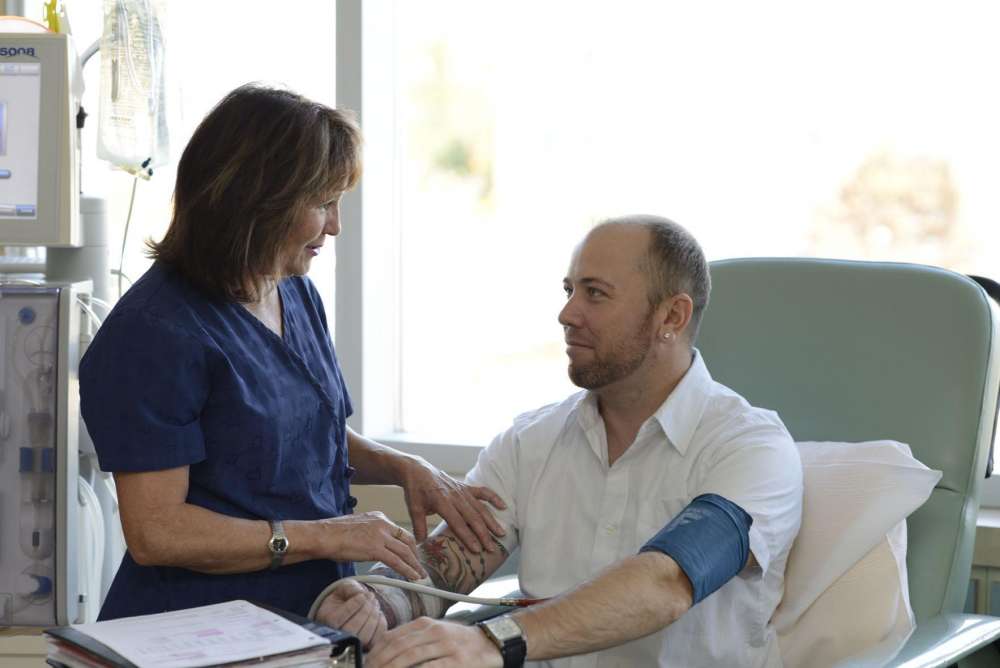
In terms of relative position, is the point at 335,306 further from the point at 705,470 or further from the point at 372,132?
the point at 705,470

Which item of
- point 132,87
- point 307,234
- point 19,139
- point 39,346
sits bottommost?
point 39,346

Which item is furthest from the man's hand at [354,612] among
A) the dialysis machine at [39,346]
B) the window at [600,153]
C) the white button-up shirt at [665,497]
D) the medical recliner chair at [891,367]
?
the window at [600,153]

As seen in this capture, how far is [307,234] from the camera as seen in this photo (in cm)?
154

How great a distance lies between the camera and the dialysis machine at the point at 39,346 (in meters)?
2.18

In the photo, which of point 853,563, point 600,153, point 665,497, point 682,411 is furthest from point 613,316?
point 600,153

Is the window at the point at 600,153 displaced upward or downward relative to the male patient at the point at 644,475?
upward

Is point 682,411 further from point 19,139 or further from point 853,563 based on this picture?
point 19,139

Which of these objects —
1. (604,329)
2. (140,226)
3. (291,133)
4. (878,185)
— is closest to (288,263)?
(291,133)

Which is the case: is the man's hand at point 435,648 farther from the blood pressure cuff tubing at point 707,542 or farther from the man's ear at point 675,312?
the man's ear at point 675,312

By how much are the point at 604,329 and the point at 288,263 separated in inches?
18.2

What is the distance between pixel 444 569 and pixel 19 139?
1178 millimetres

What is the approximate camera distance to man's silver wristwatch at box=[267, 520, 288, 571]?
1468 millimetres

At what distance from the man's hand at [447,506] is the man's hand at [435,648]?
1.33ft

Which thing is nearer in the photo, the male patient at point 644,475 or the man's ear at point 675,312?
the male patient at point 644,475
